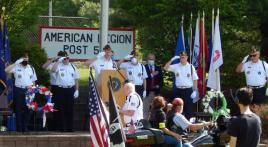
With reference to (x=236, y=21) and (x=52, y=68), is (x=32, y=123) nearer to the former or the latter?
(x=52, y=68)

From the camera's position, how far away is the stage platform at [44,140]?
48.5ft

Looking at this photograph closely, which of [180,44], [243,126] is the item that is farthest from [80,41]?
[243,126]

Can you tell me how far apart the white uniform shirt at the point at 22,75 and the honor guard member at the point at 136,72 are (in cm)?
230

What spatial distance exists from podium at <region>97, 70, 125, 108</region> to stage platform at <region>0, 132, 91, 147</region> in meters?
1.12

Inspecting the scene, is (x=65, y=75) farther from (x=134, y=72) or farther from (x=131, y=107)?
(x=131, y=107)

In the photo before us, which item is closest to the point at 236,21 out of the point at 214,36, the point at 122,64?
the point at 214,36

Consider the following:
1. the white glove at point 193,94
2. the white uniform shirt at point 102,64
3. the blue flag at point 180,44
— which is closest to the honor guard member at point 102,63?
the white uniform shirt at point 102,64

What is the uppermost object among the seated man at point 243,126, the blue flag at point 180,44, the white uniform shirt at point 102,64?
the blue flag at point 180,44

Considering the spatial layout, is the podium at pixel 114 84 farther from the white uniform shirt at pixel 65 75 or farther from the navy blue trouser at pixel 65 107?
the navy blue trouser at pixel 65 107

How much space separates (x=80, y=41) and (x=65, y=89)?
207 centimetres

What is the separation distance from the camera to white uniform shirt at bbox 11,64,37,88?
53.8 ft

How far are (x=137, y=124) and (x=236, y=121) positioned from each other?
15.3 ft

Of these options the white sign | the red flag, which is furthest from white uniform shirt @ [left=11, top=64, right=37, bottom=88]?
the red flag

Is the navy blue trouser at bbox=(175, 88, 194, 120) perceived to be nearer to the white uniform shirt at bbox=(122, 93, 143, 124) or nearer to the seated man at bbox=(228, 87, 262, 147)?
the white uniform shirt at bbox=(122, 93, 143, 124)
